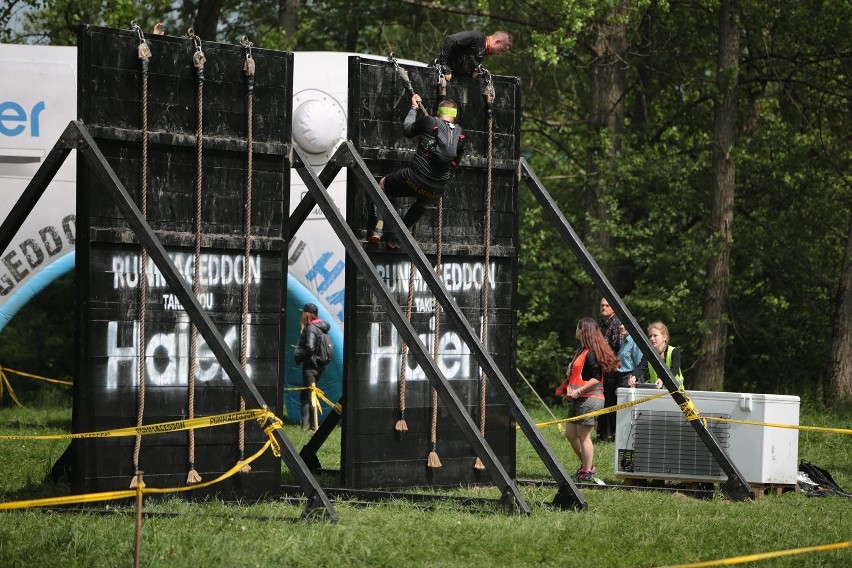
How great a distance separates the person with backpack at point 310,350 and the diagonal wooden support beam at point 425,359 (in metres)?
7.47

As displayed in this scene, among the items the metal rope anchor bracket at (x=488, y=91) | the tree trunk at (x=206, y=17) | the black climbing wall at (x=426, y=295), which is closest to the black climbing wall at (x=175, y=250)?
the black climbing wall at (x=426, y=295)

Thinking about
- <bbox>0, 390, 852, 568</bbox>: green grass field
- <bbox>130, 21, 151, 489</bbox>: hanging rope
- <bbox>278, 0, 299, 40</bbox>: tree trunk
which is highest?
<bbox>278, 0, 299, 40</bbox>: tree trunk

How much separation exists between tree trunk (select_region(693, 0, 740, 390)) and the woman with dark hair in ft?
34.8

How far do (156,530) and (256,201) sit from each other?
2829 millimetres

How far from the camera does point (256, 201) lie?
31.7 ft

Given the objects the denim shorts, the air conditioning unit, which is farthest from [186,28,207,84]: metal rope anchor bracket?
the air conditioning unit

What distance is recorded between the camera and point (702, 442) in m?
10.9

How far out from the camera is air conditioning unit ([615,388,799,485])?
1077cm

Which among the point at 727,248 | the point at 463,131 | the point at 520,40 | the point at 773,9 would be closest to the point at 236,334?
the point at 463,131

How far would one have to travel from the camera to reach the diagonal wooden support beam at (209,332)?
857 cm

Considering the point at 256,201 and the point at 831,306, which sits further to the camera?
the point at 831,306

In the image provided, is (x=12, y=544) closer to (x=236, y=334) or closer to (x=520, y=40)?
(x=236, y=334)

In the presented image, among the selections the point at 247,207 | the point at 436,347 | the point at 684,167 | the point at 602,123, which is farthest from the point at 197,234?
the point at 602,123

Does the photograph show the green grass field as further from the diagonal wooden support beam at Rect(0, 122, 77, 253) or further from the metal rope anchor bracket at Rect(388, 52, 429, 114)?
the metal rope anchor bracket at Rect(388, 52, 429, 114)
